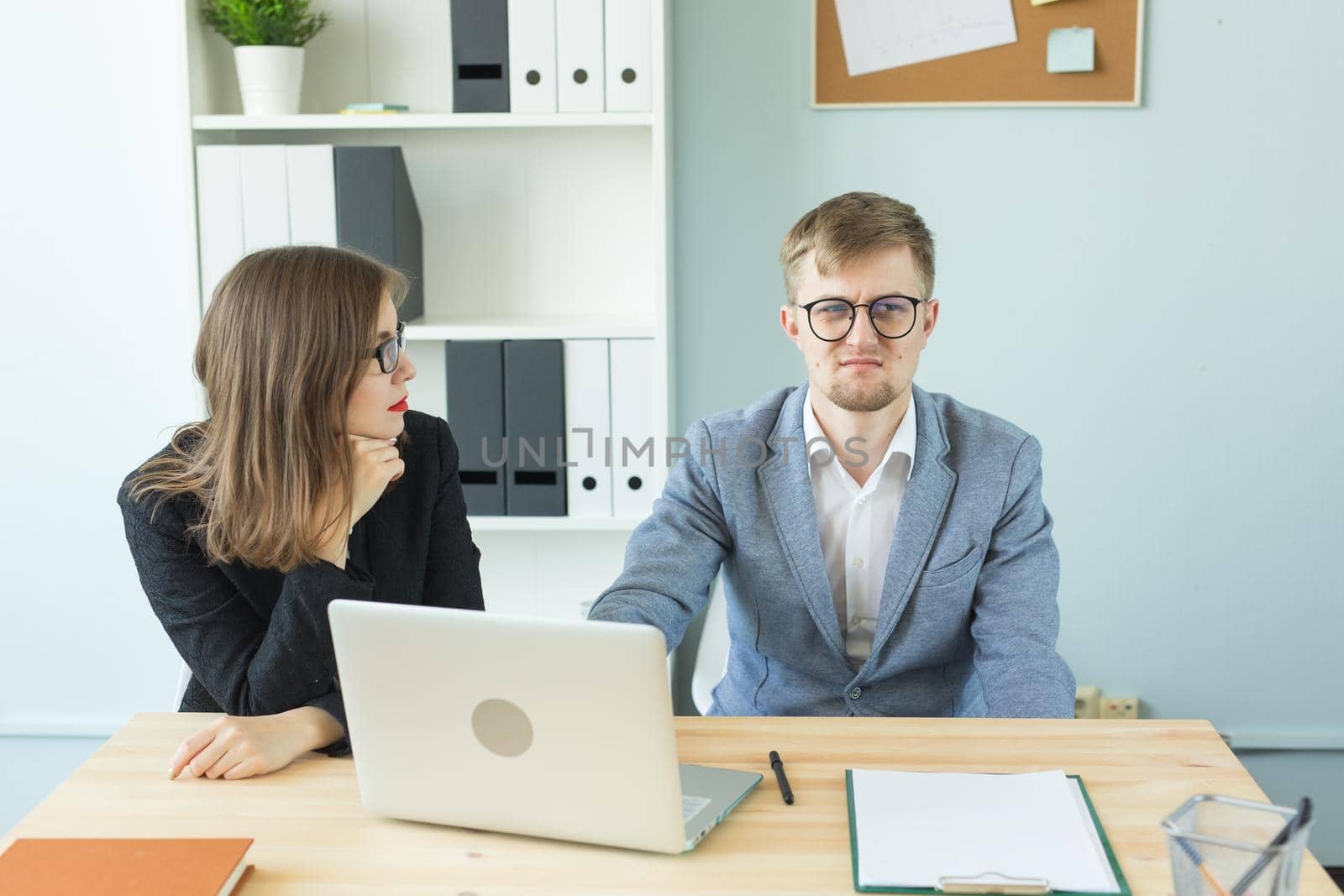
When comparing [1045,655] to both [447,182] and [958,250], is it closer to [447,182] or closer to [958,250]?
[958,250]

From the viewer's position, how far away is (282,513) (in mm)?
1476

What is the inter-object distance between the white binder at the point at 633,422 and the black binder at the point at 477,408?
0.21m

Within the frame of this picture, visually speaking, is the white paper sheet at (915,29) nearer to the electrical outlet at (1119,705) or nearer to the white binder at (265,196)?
the white binder at (265,196)

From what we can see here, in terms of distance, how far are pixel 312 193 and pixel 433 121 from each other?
0.25 meters

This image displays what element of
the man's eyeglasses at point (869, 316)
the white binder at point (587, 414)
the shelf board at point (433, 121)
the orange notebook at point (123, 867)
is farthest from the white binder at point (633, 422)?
the orange notebook at point (123, 867)

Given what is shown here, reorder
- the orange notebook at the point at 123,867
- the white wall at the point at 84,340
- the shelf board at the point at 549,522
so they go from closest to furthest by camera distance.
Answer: the orange notebook at the point at 123,867, the shelf board at the point at 549,522, the white wall at the point at 84,340

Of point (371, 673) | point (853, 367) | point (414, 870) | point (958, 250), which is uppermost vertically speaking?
point (958, 250)

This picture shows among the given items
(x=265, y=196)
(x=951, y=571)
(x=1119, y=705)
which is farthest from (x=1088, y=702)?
(x=265, y=196)

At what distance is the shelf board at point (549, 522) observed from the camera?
225 centimetres

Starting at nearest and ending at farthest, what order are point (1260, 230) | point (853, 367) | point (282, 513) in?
point (282, 513), point (853, 367), point (1260, 230)

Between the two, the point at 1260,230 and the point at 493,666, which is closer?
the point at 493,666

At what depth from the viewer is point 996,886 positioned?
3.23 feet

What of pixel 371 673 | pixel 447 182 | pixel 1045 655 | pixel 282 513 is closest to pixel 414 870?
pixel 371 673

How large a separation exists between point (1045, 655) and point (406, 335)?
125 centimetres
